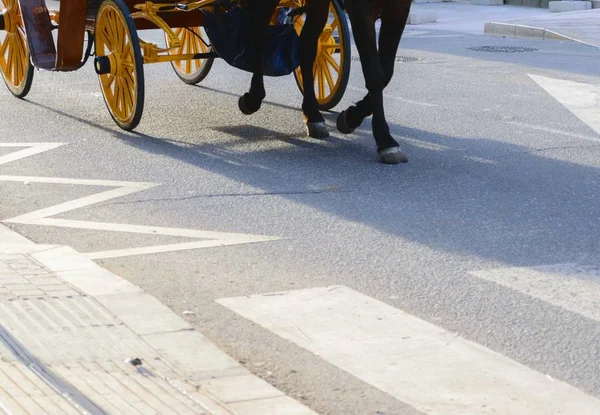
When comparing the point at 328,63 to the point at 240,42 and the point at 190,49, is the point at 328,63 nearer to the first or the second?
the point at 240,42

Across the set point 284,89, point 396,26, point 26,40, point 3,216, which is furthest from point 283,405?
point 284,89

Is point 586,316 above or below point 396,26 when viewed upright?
below

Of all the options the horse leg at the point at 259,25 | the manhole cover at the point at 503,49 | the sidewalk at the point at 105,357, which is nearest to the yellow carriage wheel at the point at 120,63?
the horse leg at the point at 259,25

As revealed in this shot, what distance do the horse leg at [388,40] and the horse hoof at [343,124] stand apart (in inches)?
1.1

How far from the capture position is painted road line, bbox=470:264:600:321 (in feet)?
16.5

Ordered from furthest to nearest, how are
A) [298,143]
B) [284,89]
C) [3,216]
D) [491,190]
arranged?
[284,89], [298,143], [491,190], [3,216]

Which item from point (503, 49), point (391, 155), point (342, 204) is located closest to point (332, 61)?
point (391, 155)

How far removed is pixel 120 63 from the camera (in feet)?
29.6

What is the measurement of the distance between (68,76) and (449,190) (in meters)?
6.34

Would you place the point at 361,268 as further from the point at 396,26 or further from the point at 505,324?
the point at 396,26

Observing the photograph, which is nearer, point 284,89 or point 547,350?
point 547,350

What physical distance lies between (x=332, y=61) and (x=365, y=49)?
1.84 metres

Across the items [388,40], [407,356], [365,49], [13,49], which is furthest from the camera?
[13,49]

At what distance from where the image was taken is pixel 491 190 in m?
7.15
